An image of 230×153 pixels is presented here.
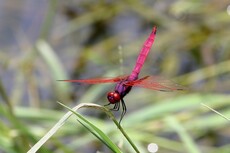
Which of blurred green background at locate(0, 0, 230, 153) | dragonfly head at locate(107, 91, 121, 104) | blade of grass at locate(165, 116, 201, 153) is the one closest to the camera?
dragonfly head at locate(107, 91, 121, 104)

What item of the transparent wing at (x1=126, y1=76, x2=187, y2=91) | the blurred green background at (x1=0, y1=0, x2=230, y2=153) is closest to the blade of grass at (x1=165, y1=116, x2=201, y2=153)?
the blurred green background at (x1=0, y1=0, x2=230, y2=153)

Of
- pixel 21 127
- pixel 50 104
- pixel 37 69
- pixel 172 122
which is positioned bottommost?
pixel 172 122

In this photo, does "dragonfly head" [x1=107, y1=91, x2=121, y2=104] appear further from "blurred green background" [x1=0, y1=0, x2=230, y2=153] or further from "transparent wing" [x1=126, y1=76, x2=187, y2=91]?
"blurred green background" [x1=0, y1=0, x2=230, y2=153]

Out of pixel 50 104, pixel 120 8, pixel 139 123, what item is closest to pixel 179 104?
pixel 139 123

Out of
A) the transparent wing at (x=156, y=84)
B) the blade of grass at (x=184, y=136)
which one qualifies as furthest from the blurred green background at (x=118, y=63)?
the transparent wing at (x=156, y=84)

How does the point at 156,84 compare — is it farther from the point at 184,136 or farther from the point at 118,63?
the point at 118,63

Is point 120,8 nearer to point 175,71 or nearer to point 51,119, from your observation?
point 175,71

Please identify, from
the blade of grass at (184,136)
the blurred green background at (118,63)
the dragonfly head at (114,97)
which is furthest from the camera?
the blurred green background at (118,63)

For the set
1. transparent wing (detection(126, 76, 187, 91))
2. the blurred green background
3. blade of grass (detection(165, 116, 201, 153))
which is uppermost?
the blurred green background

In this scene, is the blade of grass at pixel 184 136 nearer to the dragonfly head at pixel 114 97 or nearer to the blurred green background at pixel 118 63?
the blurred green background at pixel 118 63
